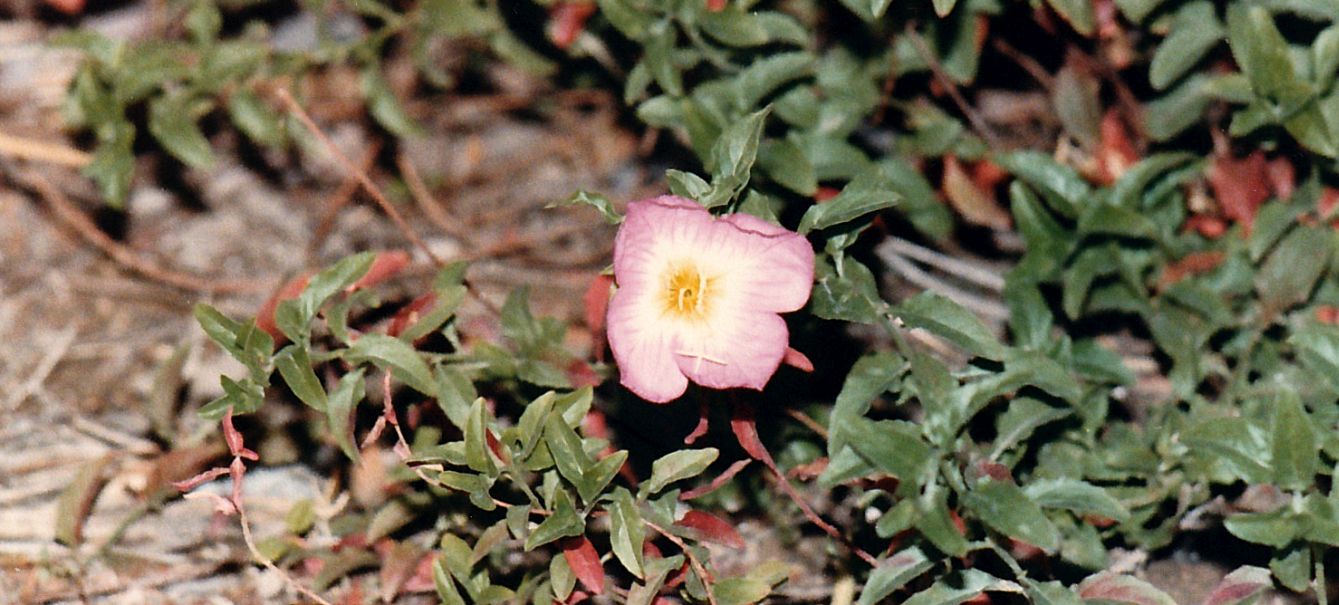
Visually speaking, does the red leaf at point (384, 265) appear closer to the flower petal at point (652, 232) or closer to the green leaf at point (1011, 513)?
the flower petal at point (652, 232)

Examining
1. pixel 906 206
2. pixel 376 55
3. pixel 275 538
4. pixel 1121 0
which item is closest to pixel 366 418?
pixel 275 538

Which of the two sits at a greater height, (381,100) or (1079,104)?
(1079,104)

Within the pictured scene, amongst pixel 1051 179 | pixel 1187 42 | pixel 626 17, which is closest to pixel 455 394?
pixel 626 17

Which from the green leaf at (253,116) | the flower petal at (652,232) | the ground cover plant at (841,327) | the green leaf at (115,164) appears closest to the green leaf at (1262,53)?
the ground cover plant at (841,327)

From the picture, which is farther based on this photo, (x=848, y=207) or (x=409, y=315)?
(x=409, y=315)

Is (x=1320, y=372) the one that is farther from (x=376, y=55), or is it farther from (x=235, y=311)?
(x=235, y=311)

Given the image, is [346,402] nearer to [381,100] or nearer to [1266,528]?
[381,100]
